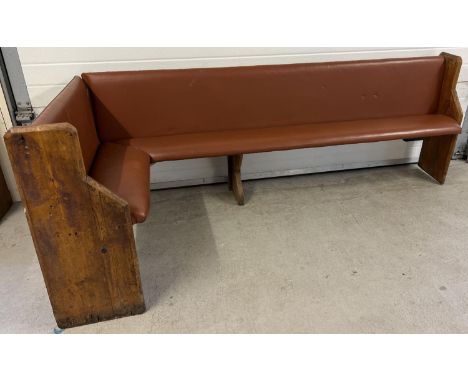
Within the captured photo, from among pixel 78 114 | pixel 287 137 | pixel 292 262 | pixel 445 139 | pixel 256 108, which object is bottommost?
pixel 292 262

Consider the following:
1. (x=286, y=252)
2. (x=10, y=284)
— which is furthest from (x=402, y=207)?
(x=10, y=284)

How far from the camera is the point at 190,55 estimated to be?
107 inches

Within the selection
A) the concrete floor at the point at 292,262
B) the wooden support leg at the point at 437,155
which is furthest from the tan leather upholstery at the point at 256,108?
the concrete floor at the point at 292,262

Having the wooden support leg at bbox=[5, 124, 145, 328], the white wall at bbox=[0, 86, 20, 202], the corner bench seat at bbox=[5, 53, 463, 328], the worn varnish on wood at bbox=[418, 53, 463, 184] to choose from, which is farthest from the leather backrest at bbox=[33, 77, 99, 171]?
the worn varnish on wood at bbox=[418, 53, 463, 184]

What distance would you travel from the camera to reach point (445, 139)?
2.96 meters

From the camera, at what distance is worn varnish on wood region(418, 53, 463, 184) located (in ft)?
9.30

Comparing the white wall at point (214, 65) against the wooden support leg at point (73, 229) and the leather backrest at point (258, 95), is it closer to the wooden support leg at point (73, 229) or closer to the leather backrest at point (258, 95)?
the leather backrest at point (258, 95)

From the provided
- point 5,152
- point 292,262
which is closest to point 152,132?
point 5,152

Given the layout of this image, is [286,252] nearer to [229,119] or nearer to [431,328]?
[431,328]

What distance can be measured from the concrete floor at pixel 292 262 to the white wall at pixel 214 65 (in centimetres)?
17

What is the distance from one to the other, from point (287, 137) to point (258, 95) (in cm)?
39

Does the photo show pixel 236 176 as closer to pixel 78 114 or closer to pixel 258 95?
pixel 258 95
